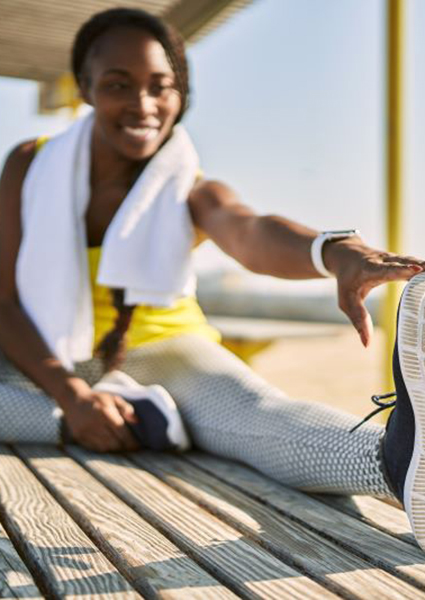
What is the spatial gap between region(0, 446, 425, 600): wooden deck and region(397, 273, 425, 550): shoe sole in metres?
0.08

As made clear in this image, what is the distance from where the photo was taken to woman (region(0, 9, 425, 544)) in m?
1.84

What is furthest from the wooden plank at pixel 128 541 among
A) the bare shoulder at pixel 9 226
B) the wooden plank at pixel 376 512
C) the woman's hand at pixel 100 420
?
the bare shoulder at pixel 9 226

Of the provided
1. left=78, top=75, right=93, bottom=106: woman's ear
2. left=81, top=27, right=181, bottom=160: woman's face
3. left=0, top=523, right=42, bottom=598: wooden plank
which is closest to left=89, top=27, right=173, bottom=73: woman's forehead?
left=81, top=27, right=181, bottom=160: woman's face

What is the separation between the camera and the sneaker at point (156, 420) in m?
1.83

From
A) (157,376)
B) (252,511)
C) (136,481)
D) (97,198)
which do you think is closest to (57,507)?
(136,481)

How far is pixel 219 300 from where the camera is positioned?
1509 centimetres

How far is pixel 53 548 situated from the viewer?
3.87 ft

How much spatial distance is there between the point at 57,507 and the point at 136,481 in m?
0.23

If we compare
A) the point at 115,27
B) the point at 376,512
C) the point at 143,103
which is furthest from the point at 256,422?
the point at 115,27

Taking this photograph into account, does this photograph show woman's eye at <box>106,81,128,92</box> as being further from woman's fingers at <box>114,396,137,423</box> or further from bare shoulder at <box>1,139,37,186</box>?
woman's fingers at <box>114,396,137,423</box>

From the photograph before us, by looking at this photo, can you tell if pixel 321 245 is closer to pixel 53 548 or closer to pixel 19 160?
pixel 53 548

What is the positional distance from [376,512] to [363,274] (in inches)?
18.2

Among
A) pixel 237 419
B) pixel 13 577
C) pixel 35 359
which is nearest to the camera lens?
pixel 13 577

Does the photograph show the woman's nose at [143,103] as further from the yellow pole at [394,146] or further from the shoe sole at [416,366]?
the shoe sole at [416,366]
